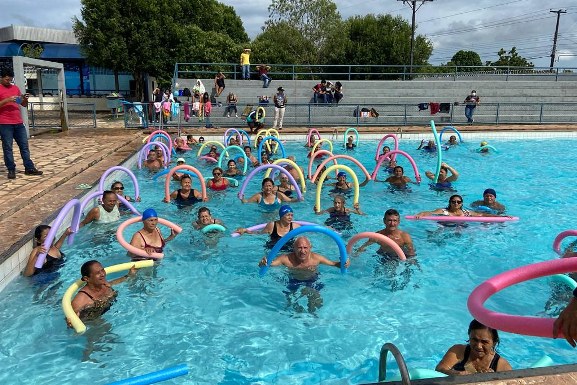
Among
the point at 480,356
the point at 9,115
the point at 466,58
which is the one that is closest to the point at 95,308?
the point at 480,356

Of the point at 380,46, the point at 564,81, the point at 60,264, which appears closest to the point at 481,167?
the point at 60,264

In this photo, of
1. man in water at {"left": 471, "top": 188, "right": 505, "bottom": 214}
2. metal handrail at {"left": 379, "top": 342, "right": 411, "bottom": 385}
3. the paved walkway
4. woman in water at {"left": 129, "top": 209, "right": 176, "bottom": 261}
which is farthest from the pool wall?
man in water at {"left": 471, "top": 188, "right": 505, "bottom": 214}

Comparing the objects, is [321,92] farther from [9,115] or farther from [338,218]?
[9,115]

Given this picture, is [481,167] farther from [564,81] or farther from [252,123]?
[564,81]

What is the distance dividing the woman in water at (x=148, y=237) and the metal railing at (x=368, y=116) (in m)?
14.4

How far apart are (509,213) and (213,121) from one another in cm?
1613

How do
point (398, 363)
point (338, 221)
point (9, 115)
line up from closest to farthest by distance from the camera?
1. point (398, 363)
2. point (338, 221)
3. point (9, 115)

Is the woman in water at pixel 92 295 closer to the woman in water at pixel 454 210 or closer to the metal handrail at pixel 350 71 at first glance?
the woman in water at pixel 454 210

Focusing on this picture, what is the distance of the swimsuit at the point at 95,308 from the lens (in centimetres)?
587

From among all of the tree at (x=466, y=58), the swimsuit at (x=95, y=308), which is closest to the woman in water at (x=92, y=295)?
Result: the swimsuit at (x=95, y=308)

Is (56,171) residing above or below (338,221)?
above

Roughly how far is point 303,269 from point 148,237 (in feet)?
8.49

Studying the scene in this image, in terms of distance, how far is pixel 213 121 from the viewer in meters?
24.4

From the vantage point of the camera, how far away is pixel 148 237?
7918 mm
